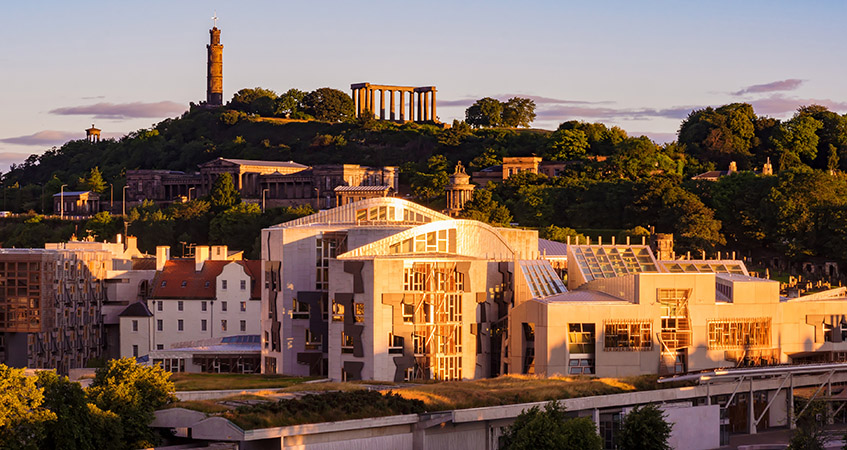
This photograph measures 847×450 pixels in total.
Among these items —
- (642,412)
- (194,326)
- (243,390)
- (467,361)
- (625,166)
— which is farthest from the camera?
(625,166)

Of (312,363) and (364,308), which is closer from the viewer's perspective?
(364,308)

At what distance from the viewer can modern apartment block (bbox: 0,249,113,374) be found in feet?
301

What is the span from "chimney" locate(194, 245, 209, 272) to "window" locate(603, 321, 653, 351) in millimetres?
44705

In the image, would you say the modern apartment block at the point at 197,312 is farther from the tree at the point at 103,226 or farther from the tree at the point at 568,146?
the tree at the point at 568,146

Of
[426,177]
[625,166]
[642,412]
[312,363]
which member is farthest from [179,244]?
[642,412]

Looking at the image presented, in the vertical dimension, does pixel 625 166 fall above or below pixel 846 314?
above

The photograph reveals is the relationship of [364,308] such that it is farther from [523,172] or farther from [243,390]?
[523,172]

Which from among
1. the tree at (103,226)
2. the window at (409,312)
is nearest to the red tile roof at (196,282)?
the window at (409,312)

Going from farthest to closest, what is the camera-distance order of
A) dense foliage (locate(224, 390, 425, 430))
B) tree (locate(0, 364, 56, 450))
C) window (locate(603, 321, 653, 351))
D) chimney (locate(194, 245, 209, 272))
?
1. chimney (locate(194, 245, 209, 272))
2. window (locate(603, 321, 653, 351))
3. dense foliage (locate(224, 390, 425, 430))
4. tree (locate(0, 364, 56, 450))

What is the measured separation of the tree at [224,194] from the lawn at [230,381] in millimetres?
113201

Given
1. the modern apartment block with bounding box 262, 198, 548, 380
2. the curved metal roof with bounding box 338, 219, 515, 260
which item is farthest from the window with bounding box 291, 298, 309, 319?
the curved metal roof with bounding box 338, 219, 515, 260

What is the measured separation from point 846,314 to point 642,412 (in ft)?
90.7

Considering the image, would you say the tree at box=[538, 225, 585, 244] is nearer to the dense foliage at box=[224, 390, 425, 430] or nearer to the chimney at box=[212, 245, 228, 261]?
the chimney at box=[212, 245, 228, 261]

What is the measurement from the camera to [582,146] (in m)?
189
